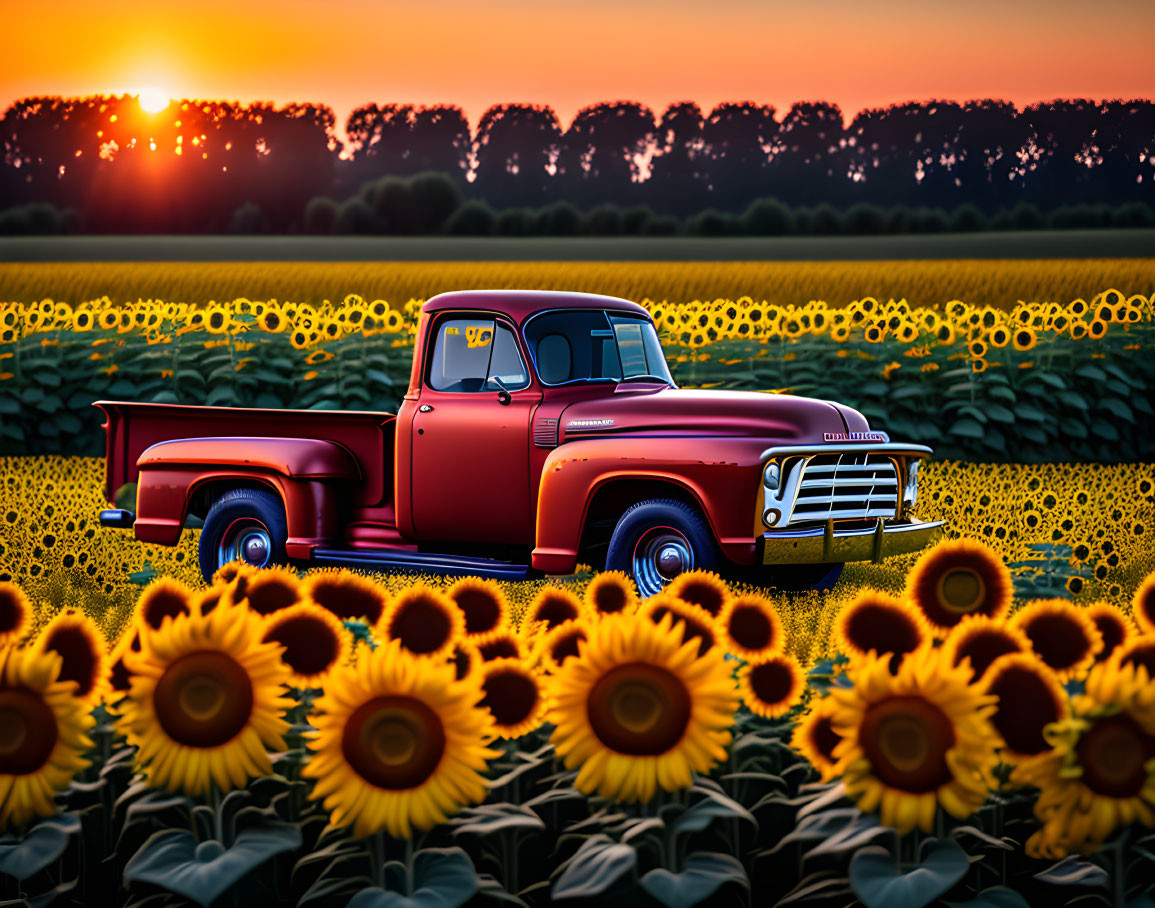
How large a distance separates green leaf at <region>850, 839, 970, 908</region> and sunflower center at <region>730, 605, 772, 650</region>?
2.56 ft

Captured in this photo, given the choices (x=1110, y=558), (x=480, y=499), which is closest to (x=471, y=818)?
(x=1110, y=558)

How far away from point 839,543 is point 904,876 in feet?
15.4

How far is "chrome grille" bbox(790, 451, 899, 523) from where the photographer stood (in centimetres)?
686

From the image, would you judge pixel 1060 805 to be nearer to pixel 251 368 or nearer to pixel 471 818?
pixel 471 818

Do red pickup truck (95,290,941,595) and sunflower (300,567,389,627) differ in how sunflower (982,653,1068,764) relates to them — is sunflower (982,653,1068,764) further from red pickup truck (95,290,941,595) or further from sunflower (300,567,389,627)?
red pickup truck (95,290,941,595)

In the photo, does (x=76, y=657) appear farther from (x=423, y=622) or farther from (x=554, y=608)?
(x=554, y=608)

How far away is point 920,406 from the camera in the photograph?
44.7 feet

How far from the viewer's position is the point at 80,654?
2746mm

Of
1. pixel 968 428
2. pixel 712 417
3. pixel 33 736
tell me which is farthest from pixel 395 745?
pixel 968 428

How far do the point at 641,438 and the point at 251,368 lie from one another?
8.51 meters

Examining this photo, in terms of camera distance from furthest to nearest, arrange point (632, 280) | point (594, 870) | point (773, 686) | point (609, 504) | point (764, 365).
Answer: point (632, 280)
point (764, 365)
point (609, 504)
point (773, 686)
point (594, 870)

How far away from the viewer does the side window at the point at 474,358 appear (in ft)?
25.0

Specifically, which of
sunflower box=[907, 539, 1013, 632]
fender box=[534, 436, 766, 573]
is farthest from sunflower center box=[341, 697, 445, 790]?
fender box=[534, 436, 766, 573]

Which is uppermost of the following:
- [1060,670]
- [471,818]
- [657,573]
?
[1060,670]
